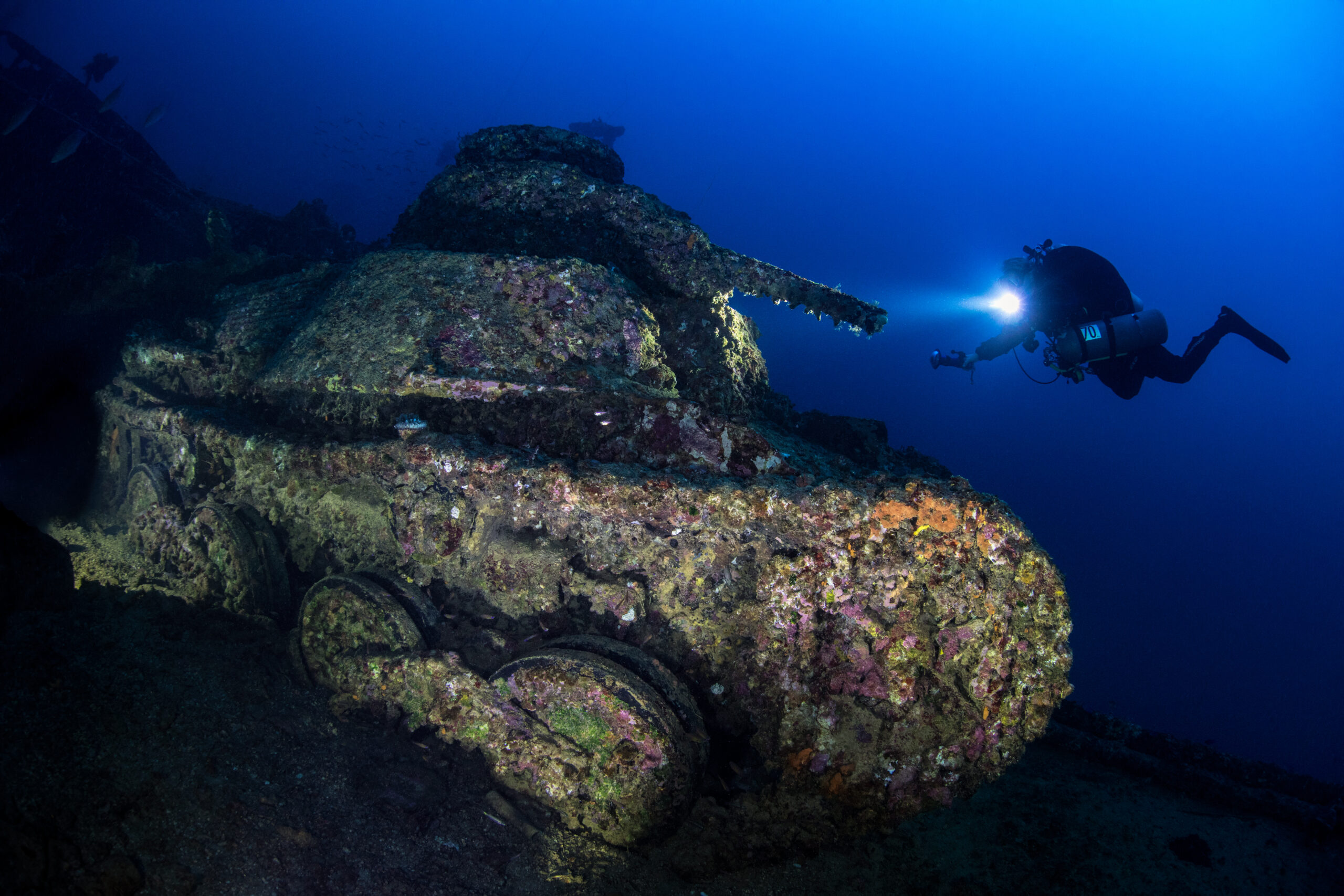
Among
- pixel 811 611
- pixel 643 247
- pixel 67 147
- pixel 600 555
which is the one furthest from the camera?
pixel 67 147

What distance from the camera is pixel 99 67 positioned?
11.8 meters

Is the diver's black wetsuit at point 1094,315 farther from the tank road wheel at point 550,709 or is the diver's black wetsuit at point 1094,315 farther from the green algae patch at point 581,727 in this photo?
the green algae patch at point 581,727

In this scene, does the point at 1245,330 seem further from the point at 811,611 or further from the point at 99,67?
the point at 99,67

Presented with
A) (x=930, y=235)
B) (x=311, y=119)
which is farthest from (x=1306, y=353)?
(x=311, y=119)

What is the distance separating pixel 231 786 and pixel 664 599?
7.21 feet

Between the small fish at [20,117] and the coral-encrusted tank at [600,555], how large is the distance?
6034mm

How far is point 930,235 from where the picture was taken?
4766 inches

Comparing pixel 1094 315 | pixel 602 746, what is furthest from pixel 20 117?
pixel 1094 315

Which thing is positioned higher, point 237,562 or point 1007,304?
point 1007,304

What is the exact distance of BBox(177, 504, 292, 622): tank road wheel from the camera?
141 inches

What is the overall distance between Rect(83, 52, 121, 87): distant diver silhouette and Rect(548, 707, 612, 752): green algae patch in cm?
1592

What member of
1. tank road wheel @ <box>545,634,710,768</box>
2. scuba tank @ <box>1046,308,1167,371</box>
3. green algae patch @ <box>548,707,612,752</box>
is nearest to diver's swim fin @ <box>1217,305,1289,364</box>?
scuba tank @ <box>1046,308,1167,371</box>

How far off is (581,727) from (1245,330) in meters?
11.6

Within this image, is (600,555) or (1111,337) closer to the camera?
(600,555)
